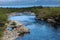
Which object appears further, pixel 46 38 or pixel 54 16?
pixel 54 16

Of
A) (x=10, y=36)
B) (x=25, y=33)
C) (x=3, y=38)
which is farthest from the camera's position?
(x=25, y=33)

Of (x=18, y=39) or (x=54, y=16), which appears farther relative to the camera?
(x=54, y=16)

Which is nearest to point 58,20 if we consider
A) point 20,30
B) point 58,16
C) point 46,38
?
point 58,16

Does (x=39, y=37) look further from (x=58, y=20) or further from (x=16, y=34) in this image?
(x=58, y=20)

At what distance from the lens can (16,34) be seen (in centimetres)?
2541

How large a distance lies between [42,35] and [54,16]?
14401 mm

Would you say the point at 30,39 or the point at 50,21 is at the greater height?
the point at 30,39

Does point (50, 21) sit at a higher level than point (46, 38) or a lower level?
lower

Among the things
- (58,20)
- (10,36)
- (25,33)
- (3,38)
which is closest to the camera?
(3,38)

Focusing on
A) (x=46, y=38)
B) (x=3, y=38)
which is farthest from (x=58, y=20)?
(x=3, y=38)

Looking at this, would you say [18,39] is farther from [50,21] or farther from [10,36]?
[50,21]

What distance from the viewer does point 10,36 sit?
2395cm

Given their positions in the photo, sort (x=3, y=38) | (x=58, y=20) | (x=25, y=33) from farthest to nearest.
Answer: (x=58, y=20) → (x=25, y=33) → (x=3, y=38)

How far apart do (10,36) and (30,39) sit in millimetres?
2347
